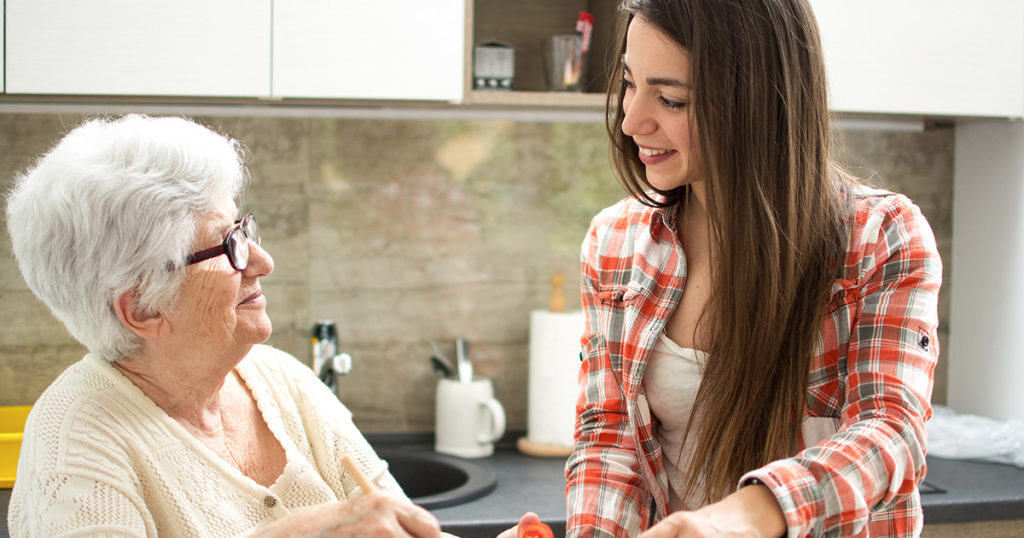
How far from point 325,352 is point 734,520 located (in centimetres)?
144

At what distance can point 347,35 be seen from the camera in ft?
6.64

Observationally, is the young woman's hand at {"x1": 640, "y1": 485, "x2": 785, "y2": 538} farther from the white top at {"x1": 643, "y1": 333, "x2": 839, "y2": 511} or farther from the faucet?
the faucet

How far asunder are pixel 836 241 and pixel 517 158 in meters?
1.31

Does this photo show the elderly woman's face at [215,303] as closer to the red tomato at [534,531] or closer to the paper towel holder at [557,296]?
the red tomato at [534,531]

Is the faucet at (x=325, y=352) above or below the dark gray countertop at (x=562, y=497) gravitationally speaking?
above

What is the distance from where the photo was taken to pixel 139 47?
→ 197 centimetres

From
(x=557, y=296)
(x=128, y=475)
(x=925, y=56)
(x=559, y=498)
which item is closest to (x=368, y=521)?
(x=128, y=475)

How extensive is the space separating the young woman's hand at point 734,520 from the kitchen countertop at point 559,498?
848 millimetres

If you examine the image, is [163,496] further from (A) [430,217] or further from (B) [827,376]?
(A) [430,217]

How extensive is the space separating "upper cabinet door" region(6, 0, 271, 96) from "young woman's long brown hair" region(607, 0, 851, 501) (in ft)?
3.17

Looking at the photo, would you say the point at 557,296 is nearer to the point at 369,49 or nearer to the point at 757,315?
the point at 369,49

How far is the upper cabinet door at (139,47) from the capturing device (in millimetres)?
1938

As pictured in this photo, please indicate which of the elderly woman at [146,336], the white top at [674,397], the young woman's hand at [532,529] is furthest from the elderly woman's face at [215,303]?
the white top at [674,397]

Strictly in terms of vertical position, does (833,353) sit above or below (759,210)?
below
